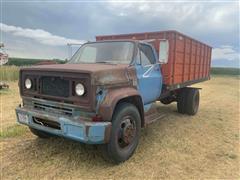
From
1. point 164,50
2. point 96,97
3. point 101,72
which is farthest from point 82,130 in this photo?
point 164,50

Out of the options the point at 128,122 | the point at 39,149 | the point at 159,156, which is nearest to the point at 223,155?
the point at 159,156

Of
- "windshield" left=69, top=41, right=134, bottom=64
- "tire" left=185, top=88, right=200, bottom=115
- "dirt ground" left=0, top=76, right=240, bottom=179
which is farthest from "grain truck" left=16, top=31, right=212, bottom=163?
"tire" left=185, top=88, right=200, bottom=115

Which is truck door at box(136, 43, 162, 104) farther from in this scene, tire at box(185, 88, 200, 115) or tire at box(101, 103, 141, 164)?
tire at box(185, 88, 200, 115)

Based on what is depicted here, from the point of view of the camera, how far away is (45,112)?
414cm

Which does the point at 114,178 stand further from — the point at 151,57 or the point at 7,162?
the point at 151,57

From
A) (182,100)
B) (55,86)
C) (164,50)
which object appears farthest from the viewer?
(182,100)

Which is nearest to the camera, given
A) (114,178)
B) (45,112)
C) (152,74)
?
(114,178)

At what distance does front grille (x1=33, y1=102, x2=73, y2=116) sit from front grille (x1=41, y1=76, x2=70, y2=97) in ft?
0.70

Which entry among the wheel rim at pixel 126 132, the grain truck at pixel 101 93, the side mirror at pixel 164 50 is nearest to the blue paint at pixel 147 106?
the grain truck at pixel 101 93

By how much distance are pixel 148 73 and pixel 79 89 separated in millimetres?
1985

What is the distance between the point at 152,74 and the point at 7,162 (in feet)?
10.9

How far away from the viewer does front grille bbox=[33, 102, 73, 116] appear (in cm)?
392

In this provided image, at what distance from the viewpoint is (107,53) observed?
5.07 m

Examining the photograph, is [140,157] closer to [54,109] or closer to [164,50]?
[54,109]
